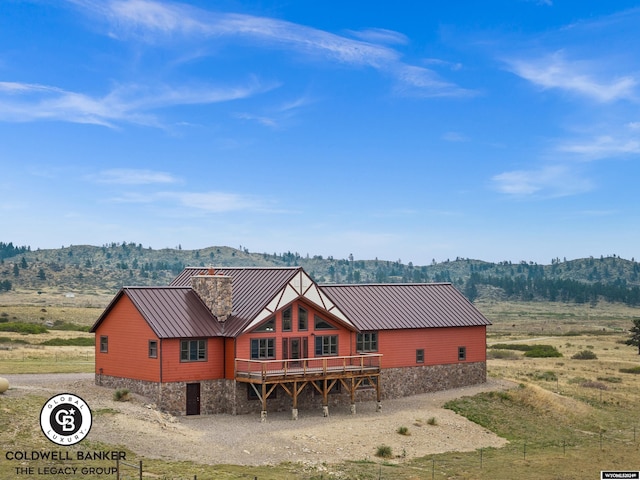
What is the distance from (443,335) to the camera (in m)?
50.8

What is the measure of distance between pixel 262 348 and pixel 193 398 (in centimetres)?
439

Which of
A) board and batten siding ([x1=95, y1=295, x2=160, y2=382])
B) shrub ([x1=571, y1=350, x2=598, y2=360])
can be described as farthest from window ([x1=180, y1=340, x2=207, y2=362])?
shrub ([x1=571, y1=350, x2=598, y2=360])

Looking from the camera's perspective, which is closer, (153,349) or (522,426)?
(153,349)

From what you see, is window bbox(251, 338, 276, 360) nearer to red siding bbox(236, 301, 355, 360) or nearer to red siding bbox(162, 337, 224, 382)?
red siding bbox(236, 301, 355, 360)

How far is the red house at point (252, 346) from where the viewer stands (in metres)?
40.5

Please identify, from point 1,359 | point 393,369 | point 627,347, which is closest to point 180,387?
point 393,369

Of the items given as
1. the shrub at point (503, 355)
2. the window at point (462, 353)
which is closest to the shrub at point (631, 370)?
the shrub at point (503, 355)

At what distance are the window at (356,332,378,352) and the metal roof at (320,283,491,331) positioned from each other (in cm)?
51

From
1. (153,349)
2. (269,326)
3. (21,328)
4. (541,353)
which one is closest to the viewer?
(153,349)

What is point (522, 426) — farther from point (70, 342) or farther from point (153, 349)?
point (70, 342)

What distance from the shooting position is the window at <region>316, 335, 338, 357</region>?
4450 cm

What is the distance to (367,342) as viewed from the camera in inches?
1859

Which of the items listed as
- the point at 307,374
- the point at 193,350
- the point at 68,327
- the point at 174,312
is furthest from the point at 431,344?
the point at 68,327

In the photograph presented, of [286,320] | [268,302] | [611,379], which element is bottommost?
[611,379]
